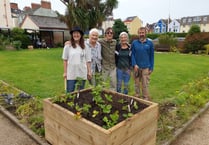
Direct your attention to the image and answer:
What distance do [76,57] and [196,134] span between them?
2.33 metres

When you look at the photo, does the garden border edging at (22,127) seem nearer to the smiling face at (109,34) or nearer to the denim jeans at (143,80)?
the smiling face at (109,34)

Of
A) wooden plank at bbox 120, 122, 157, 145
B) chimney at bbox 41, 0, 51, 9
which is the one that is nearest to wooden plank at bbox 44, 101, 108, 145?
wooden plank at bbox 120, 122, 157, 145

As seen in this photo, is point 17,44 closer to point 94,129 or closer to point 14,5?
point 94,129

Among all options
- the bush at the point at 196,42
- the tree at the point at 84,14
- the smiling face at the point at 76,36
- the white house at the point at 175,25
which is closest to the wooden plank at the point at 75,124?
the smiling face at the point at 76,36

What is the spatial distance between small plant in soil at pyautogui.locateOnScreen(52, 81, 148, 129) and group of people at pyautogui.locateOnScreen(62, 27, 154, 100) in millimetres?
449

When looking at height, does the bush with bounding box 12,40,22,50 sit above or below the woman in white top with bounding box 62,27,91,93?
above

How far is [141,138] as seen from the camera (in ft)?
7.12

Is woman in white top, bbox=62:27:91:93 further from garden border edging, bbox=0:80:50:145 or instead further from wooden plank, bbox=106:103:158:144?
wooden plank, bbox=106:103:158:144

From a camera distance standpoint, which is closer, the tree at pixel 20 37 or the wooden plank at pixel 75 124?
the wooden plank at pixel 75 124

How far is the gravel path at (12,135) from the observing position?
2634 millimetres

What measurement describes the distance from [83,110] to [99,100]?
310 mm

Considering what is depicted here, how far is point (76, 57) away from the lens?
3014mm

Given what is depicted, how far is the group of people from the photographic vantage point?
120 inches

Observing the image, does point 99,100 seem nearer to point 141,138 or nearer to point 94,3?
point 141,138
